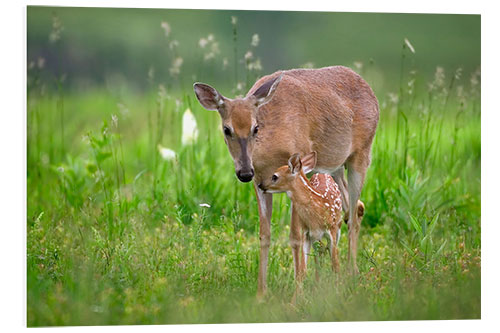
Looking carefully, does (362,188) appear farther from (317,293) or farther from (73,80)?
(73,80)

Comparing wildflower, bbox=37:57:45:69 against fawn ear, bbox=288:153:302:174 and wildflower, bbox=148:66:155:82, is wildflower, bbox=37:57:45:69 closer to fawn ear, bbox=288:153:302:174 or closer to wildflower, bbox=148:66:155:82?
wildflower, bbox=148:66:155:82

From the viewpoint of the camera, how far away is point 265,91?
24.3 ft

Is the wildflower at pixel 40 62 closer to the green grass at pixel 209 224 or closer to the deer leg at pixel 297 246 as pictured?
the green grass at pixel 209 224

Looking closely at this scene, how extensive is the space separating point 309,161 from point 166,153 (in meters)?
1.83

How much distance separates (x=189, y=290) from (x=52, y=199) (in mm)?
1704

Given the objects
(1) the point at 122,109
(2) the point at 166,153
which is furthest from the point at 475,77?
(1) the point at 122,109

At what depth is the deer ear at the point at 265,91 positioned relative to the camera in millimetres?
7406

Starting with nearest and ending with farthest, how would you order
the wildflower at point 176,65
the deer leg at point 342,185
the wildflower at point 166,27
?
the wildflower at point 166,27 < the deer leg at point 342,185 < the wildflower at point 176,65

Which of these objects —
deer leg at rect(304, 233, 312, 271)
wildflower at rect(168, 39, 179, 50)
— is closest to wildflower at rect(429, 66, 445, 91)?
deer leg at rect(304, 233, 312, 271)

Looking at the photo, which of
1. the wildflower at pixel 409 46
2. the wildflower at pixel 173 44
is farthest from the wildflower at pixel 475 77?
the wildflower at pixel 173 44

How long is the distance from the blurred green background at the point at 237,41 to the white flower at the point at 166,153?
0.59m

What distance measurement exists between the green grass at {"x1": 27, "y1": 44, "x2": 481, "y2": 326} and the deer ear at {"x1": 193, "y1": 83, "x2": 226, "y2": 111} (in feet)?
2.78

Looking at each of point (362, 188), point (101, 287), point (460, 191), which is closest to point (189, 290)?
point (101, 287)

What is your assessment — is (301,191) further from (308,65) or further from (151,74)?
Answer: (151,74)
